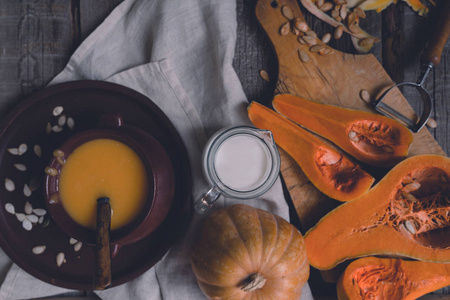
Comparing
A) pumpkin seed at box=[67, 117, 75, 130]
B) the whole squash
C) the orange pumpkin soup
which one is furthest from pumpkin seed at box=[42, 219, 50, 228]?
the whole squash

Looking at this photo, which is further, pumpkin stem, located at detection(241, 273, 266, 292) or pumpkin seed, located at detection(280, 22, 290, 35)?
pumpkin seed, located at detection(280, 22, 290, 35)

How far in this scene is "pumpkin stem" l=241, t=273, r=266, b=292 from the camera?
2.74 feet

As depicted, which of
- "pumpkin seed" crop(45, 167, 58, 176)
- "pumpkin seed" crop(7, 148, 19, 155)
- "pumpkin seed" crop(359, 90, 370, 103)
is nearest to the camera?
"pumpkin seed" crop(45, 167, 58, 176)

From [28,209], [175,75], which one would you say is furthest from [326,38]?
[28,209]

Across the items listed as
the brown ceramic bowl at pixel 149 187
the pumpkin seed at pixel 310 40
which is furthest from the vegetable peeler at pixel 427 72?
the brown ceramic bowl at pixel 149 187

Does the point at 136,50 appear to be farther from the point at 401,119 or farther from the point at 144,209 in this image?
the point at 401,119

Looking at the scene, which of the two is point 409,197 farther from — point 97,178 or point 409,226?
point 97,178

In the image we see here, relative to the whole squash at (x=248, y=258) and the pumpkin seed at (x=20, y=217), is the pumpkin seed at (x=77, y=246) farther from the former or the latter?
the whole squash at (x=248, y=258)

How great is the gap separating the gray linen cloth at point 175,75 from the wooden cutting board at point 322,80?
8cm

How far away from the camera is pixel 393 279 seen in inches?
39.5

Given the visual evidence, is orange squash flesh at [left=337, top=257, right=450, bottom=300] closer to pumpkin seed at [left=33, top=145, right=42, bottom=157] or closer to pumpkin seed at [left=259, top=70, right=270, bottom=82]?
pumpkin seed at [left=259, top=70, right=270, bottom=82]

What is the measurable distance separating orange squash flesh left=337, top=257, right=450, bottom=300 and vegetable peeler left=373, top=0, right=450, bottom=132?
342 mm

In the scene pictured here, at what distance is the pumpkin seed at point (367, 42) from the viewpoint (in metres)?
1.06

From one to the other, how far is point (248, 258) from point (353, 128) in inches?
16.5
